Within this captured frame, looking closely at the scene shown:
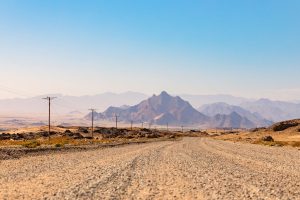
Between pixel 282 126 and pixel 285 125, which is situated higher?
pixel 285 125

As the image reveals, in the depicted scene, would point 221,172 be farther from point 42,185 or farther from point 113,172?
point 42,185

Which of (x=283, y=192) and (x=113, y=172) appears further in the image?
(x=113, y=172)

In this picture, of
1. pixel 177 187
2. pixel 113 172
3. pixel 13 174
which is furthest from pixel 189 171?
pixel 13 174

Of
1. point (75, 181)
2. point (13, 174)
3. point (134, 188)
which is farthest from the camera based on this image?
Result: point (13, 174)

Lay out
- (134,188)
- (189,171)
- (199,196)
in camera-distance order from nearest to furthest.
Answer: (199,196), (134,188), (189,171)

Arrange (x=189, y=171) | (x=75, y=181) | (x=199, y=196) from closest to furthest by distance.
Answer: (x=199, y=196)
(x=75, y=181)
(x=189, y=171)

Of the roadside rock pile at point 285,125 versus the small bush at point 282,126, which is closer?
the small bush at point 282,126

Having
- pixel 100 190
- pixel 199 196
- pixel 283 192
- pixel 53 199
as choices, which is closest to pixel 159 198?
pixel 199 196

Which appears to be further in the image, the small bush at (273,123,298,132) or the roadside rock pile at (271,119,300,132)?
the roadside rock pile at (271,119,300,132)

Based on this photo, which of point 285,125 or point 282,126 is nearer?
point 285,125

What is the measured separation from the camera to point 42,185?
19922 millimetres

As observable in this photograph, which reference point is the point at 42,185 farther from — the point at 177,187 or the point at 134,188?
the point at 177,187

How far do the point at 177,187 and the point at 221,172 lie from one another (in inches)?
295

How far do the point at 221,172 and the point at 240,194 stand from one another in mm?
8913
